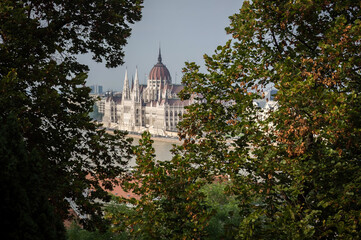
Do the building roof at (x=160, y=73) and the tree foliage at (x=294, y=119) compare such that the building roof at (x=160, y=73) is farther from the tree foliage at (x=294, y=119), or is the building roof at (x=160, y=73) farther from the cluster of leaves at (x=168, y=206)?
the cluster of leaves at (x=168, y=206)

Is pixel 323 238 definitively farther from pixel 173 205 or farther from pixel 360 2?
pixel 360 2

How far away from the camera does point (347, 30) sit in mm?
6027

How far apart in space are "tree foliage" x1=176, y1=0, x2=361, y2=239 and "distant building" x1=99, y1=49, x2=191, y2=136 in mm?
88098

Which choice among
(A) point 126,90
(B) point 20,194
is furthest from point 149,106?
(B) point 20,194

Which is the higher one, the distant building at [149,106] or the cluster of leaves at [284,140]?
the distant building at [149,106]

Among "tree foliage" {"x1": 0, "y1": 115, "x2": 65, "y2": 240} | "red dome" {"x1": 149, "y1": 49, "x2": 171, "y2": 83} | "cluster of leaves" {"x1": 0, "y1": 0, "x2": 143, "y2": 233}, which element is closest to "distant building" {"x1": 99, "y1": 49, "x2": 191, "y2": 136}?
"red dome" {"x1": 149, "y1": 49, "x2": 171, "y2": 83}

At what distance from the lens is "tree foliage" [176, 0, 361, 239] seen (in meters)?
5.82

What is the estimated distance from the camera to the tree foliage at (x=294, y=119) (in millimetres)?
5824

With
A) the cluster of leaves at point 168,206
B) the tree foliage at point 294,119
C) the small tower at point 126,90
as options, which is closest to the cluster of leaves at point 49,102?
the cluster of leaves at point 168,206

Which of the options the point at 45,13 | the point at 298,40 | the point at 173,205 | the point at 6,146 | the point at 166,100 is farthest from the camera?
the point at 166,100

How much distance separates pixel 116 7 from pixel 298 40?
15.2 feet

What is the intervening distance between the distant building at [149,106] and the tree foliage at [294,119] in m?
88.1

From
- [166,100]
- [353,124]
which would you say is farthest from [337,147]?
[166,100]

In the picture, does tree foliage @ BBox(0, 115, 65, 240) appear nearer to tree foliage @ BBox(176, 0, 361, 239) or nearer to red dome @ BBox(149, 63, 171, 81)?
tree foliage @ BBox(176, 0, 361, 239)
